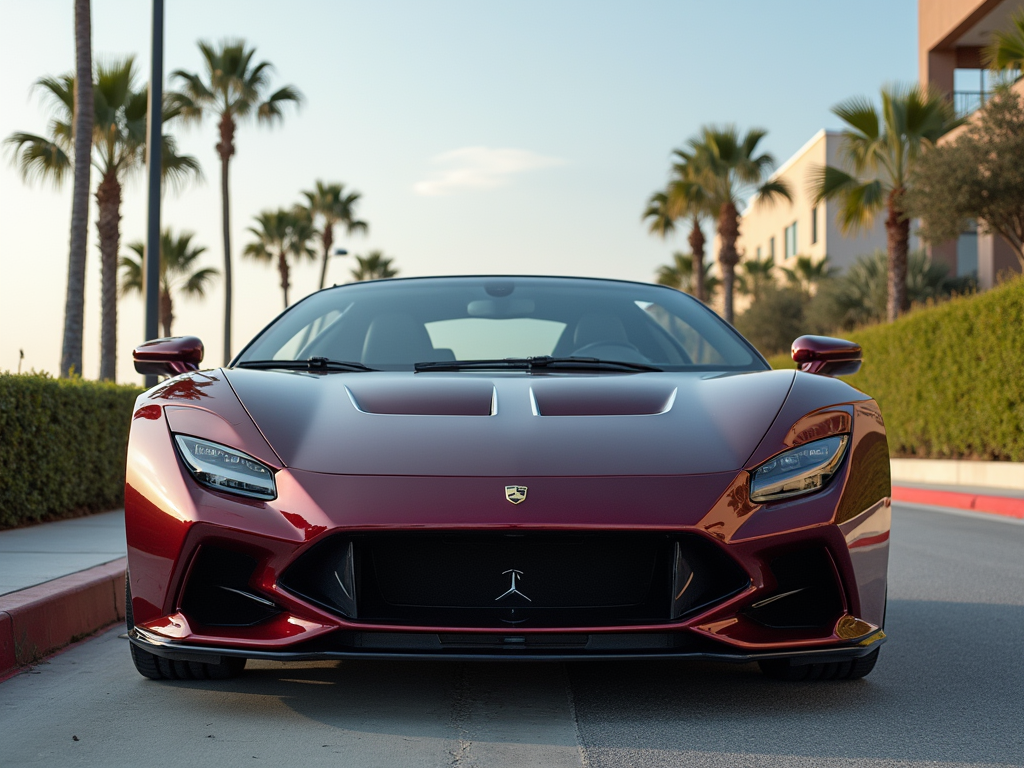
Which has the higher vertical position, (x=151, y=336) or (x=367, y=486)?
(x=151, y=336)

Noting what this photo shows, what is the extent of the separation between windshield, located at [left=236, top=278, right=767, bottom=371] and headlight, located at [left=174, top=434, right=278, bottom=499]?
87 cm

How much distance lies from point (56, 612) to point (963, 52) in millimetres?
34435

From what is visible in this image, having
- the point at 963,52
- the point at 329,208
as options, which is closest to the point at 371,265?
the point at 329,208

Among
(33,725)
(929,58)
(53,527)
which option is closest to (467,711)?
(33,725)

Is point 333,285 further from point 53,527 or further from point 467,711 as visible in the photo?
point 53,527

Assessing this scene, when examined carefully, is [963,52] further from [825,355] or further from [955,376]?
[825,355]

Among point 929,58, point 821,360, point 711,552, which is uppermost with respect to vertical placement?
point 929,58

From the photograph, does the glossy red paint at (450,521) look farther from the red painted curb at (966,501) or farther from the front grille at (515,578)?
the red painted curb at (966,501)

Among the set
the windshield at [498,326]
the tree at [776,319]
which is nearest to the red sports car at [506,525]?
the windshield at [498,326]

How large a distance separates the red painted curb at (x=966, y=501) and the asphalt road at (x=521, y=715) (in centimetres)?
→ 823

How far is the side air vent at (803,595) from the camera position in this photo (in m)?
3.05

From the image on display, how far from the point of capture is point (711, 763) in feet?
9.05

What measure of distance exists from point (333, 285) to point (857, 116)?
2237cm

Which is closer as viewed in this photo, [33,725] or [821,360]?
[33,725]
